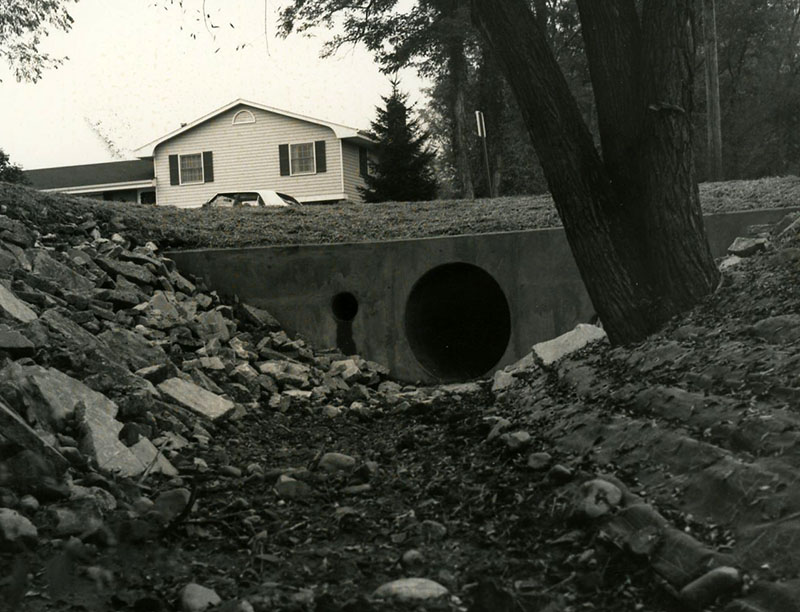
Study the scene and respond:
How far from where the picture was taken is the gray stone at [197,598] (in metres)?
3.25

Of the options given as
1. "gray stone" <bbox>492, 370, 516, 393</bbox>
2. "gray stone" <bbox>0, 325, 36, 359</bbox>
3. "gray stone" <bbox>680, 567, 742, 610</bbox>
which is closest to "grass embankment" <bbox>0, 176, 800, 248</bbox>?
"gray stone" <bbox>492, 370, 516, 393</bbox>

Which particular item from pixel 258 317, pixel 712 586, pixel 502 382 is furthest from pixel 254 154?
pixel 712 586

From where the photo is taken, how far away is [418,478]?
517 cm

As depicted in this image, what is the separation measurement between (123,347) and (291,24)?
1293 cm

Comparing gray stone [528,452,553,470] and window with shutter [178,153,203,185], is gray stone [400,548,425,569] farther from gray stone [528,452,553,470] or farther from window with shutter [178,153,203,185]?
window with shutter [178,153,203,185]

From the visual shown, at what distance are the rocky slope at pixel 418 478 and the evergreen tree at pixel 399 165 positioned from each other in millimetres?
18036

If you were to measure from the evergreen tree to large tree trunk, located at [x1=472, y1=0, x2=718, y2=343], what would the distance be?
18.9 meters

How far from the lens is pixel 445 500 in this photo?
15.0ft

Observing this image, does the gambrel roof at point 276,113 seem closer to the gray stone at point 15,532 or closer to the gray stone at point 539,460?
the gray stone at point 539,460

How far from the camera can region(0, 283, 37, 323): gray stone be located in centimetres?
611

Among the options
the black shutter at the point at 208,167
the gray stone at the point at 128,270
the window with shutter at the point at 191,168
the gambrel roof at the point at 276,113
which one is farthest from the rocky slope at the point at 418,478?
the window with shutter at the point at 191,168

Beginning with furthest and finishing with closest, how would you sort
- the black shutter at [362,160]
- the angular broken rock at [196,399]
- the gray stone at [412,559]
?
the black shutter at [362,160] → the angular broken rock at [196,399] → the gray stone at [412,559]

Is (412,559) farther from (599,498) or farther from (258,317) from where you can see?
(258,317)

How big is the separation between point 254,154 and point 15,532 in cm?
2981
